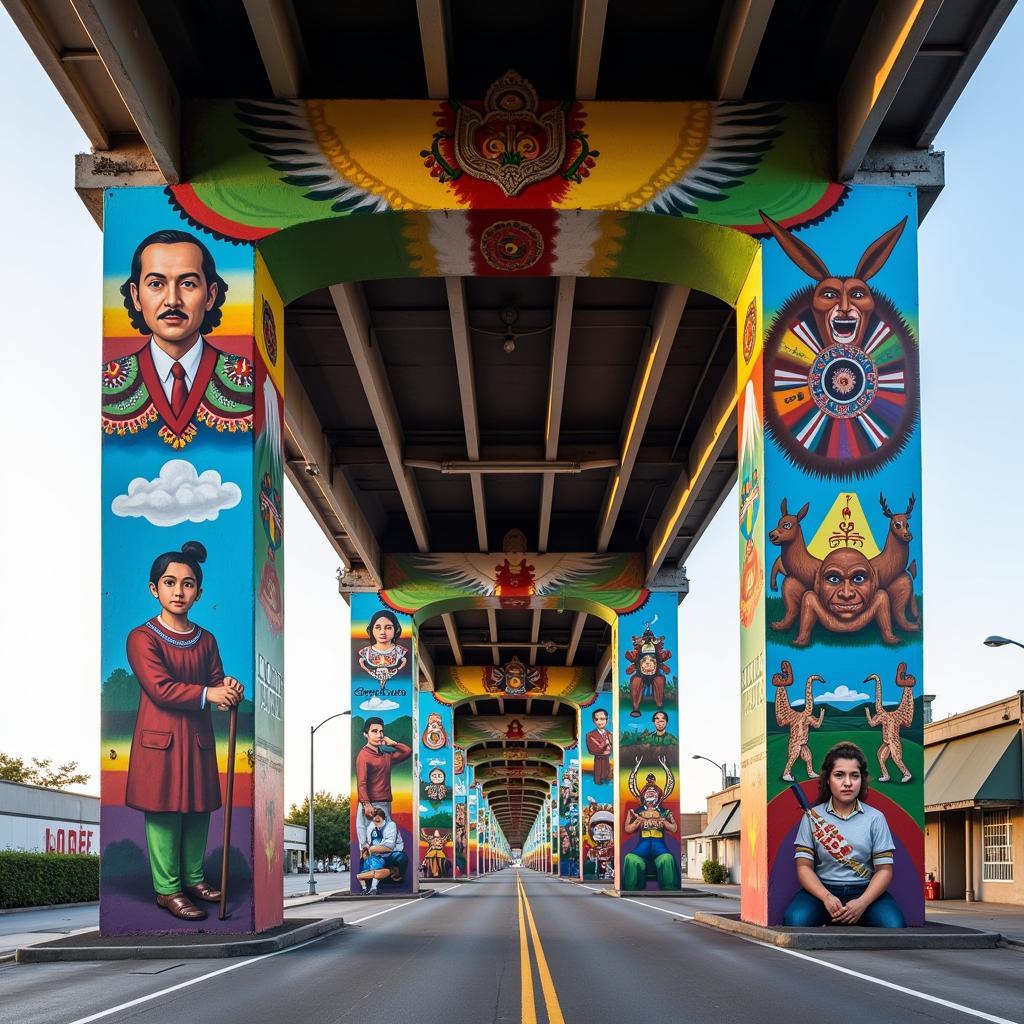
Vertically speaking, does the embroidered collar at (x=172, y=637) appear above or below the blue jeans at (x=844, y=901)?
above

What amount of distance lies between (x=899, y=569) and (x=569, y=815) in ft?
197

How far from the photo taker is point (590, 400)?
3031 centimetres

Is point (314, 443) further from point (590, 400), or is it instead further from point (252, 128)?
point (252, 128)

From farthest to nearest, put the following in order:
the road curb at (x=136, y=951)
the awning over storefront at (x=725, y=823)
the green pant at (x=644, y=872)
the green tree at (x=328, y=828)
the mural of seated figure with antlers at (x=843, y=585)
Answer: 1. the green tree at (x=328, y=828)
2. the awning over storefront at (x=725, y=823)
3. the green pant at (x=644, y=872)
4. the mural of seated figure with antlers at (x=843, y=585)
5. the road curb at (x=136, y=951)

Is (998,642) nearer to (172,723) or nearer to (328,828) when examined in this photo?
(172,723)

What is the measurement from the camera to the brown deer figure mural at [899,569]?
17.8 metres

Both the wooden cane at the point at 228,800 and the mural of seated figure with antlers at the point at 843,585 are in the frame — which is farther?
the mural of seated figure with antlers at the point at 843,585

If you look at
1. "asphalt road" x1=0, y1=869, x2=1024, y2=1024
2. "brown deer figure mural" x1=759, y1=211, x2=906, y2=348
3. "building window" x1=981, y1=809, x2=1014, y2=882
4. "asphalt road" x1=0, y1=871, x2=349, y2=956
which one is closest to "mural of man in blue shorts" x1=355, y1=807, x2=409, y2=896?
"asphalt road" x1=0, y1=871, x2=349, y2=956

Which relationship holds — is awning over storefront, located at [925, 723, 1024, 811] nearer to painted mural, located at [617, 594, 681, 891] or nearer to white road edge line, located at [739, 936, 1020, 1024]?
painted mural, located at [617, 594, 681, 891]

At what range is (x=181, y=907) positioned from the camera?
16500mm

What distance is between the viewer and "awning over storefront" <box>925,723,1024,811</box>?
32.1 meters

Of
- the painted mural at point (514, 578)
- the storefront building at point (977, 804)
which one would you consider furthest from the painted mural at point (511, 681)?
the storefront building at point (977, 804)

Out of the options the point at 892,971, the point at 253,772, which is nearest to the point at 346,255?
the point at 253,772

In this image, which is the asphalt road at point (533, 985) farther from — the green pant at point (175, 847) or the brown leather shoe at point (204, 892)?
the green pant at point (175, 847)
